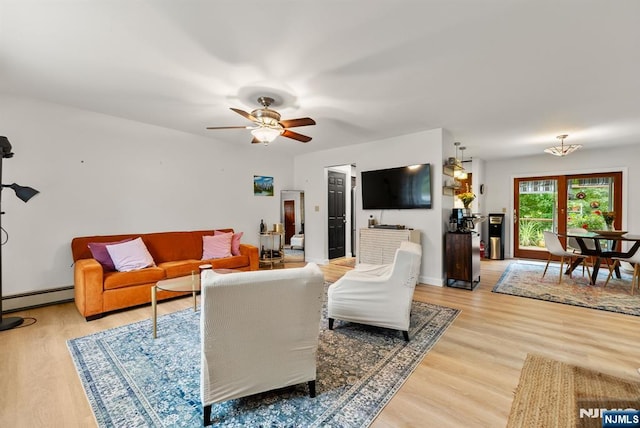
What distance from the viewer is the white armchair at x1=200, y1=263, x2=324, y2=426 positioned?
4.66 feet

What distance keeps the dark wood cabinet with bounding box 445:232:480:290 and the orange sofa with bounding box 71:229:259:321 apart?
121 inches

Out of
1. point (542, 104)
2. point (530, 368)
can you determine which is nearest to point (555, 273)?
point (542, 104)

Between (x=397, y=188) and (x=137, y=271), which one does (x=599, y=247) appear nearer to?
(x=397, y=188)

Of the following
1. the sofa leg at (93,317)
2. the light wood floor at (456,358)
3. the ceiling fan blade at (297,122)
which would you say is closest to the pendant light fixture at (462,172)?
the light wood floor at (456,358)

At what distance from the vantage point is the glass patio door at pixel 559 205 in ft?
18.5

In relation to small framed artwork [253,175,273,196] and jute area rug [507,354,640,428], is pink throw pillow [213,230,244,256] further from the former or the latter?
jute area rug [507,354,640,428]

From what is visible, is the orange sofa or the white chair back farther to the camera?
the white chair back

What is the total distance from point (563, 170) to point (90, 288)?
8.55 meters

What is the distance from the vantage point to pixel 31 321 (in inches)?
115

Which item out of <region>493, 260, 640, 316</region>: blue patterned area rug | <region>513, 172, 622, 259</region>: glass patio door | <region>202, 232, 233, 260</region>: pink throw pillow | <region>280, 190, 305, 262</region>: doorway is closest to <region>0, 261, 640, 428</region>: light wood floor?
<region>493, 260, 640, 316</region>: blue patterned area rug

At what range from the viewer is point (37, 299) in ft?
10.8

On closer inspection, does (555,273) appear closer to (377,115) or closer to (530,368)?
(530,368)
